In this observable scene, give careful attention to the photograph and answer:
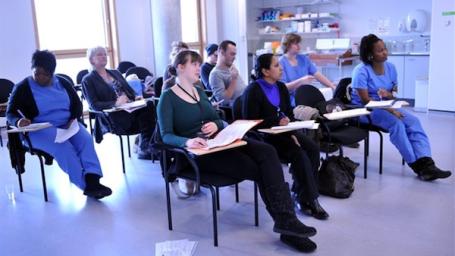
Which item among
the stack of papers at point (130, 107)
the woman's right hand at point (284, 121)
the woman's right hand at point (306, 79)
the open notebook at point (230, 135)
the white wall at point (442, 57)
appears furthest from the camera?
the white wall at point (442, 57)

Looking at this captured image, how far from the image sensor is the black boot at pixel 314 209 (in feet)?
9.52

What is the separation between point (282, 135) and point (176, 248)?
40.2 inches

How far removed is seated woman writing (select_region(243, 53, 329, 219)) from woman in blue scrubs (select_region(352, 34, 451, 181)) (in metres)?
0.99

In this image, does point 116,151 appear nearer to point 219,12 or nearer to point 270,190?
point 270,190

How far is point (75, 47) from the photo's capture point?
7043 millimetres

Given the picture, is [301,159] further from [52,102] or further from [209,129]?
[52,102]

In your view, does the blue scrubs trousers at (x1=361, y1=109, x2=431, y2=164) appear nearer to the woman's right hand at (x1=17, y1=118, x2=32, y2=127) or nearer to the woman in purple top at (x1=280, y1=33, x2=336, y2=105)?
the woman in purple top at (x1=280, y1=33, x2=336, y2=105)

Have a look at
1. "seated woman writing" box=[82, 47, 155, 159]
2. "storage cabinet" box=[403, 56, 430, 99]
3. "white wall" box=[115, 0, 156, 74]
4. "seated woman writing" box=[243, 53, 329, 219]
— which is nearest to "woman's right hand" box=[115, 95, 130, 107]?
"seated woman writing" box=[82, 47, 155, 159]

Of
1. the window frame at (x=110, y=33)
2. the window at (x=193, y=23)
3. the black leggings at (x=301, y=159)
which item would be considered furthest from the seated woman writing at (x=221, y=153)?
the window at (x=193, y=23)

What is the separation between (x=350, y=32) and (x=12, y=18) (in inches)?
222

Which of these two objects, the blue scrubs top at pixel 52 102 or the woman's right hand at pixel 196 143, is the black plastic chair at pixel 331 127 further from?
the blue scrubs top at pixel 52 102

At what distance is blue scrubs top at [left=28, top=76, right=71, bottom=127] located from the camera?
3422mm

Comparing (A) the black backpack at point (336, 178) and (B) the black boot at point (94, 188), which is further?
(B) the black boot at point (94, 188)

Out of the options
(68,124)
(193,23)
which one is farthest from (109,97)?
(193,23)
